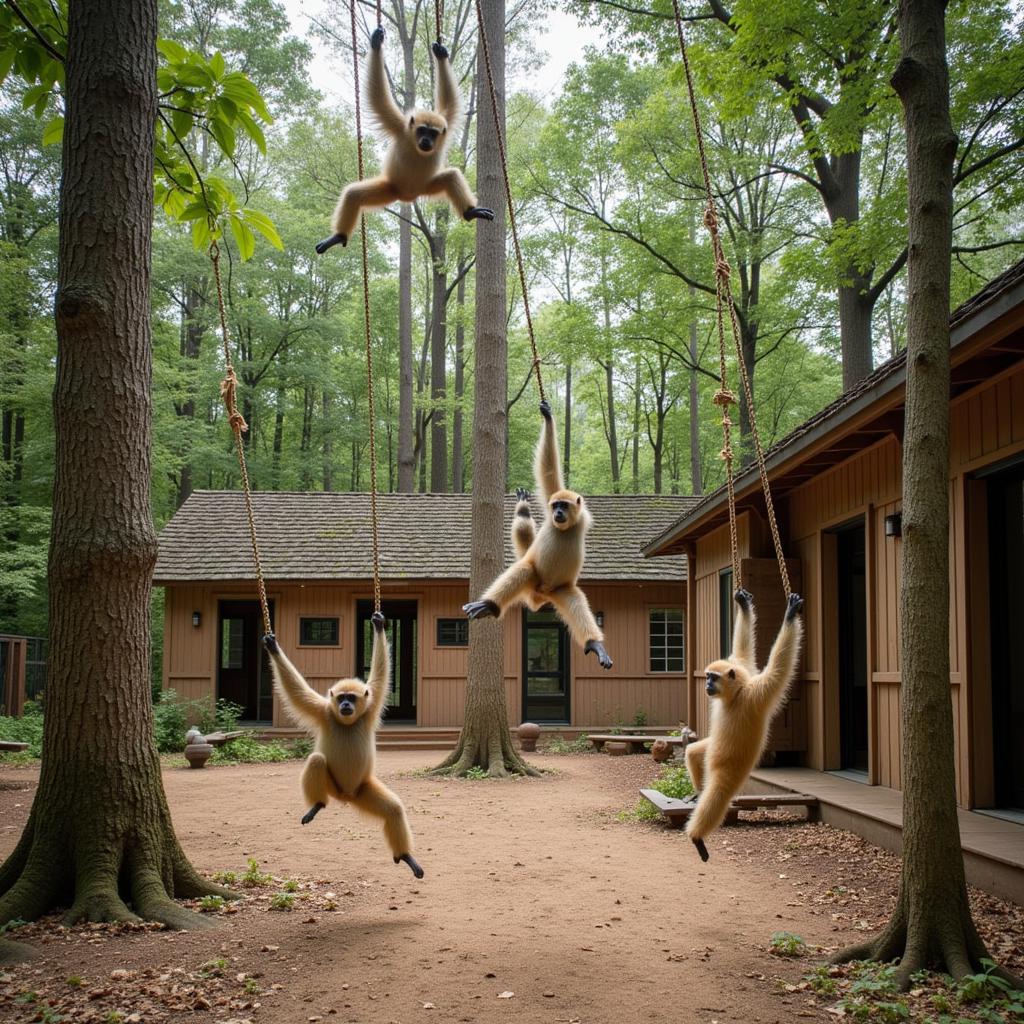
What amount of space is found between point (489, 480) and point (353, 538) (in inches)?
301

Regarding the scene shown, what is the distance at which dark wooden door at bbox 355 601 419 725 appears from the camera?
2095cm

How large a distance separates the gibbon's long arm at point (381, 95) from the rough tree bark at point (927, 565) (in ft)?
9.91

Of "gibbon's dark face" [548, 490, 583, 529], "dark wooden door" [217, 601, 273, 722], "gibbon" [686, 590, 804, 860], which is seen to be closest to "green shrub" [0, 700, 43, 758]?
"dark wooden door" [217, 601, 273, 722]

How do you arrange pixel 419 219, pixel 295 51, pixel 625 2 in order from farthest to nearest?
pixel 419 219
pixel 295 51
pixel 625 2

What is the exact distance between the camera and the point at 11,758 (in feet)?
50.0

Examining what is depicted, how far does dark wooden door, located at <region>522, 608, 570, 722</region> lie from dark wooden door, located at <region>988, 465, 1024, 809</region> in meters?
12.9

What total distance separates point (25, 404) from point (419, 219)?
13.5m

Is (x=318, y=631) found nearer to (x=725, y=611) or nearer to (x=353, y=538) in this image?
(x=353, y=538)

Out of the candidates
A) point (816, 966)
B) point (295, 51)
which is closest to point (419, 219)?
point (295, 51)

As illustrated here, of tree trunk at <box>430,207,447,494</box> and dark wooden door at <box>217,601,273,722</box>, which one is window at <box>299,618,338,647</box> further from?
tree trunk at <box>430,207,447,494</box>

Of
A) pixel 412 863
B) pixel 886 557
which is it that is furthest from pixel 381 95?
pixel 886 557

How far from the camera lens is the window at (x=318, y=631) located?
19.8 meters

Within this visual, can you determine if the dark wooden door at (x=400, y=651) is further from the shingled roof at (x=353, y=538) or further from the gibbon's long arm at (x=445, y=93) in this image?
the gibbon's long arm at (x=445, y=93)

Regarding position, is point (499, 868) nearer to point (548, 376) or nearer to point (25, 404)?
point (25, 404)
